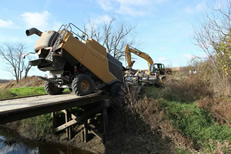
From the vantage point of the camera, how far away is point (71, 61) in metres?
6.49

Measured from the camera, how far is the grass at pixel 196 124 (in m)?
5.61

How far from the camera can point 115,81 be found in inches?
309

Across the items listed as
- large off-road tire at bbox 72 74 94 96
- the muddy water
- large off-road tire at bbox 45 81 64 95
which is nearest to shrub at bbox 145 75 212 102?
large off-road tire at bbox 72 74 94 96

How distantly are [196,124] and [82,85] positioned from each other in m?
4.73

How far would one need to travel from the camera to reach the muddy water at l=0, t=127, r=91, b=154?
23.9ft

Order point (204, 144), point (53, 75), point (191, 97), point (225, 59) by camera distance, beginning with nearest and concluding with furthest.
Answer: point (204, 144)
point (53, 75)
point (225, 59)
point (191, 97)

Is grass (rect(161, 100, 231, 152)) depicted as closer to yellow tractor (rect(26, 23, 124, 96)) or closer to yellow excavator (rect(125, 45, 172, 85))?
yellow tractor (rect(26, 23, 124, 96))

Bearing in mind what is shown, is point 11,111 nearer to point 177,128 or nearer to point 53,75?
point 53,75

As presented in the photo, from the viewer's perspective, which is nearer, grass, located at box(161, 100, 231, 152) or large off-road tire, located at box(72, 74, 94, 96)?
grass, located at box(161, 100, 231, 152)

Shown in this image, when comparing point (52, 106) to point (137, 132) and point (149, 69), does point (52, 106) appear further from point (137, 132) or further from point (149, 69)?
point (149, 69)

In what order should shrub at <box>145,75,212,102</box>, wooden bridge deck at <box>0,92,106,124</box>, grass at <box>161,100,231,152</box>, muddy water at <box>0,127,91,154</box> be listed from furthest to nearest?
shrub at <box>145,75,212,102</box> → muddy water at <box>0,127,91,154</box> → grass at <box>161,100,231,152</box> → wooden bridge deck at <box>0,92,106,124</box>

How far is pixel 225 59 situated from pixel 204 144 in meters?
3.84

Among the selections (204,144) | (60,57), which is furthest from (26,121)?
(204,144)

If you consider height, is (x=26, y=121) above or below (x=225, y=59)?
below
